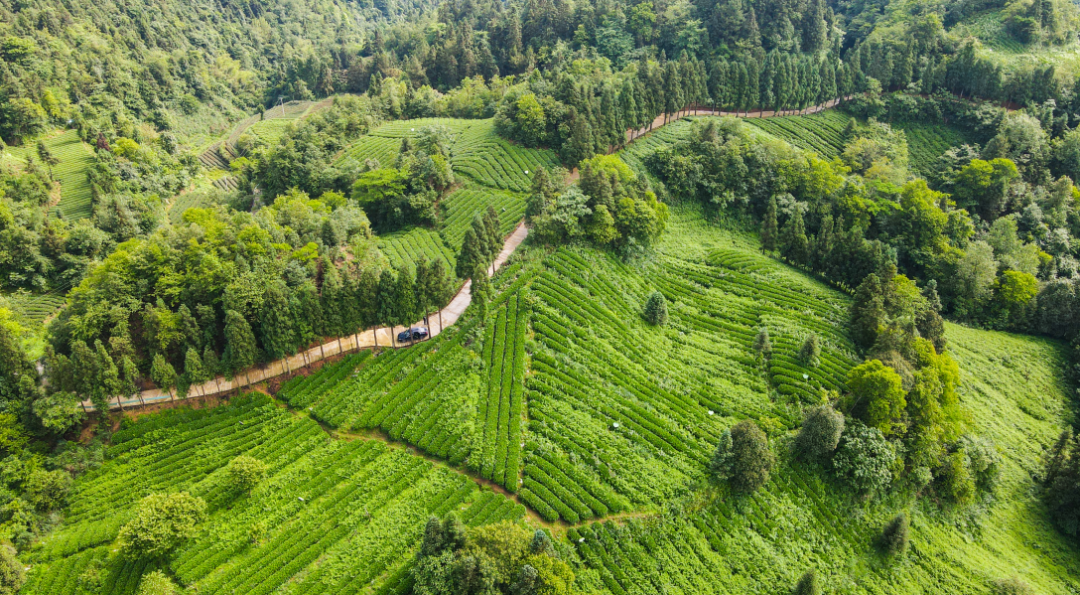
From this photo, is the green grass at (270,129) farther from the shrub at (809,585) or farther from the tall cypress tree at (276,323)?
the shrub at (809,585)

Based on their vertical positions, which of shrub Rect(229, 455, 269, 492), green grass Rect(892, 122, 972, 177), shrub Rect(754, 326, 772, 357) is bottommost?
shrub Rect(229, 455, 269, 492)

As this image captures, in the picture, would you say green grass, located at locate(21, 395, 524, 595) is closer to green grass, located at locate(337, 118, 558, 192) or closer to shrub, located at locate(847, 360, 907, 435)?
shrub, located at locate(847, 360, 907, 435)

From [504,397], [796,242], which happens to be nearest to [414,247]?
[504,397]

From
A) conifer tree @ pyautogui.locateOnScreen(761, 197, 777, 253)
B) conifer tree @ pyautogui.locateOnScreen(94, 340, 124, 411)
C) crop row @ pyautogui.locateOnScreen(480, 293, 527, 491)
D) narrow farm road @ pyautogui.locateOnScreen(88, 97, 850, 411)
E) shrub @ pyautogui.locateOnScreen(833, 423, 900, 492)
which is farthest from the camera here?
conifer tree @ pyautogui.locateOnScreen(761, 197, 777, 253)

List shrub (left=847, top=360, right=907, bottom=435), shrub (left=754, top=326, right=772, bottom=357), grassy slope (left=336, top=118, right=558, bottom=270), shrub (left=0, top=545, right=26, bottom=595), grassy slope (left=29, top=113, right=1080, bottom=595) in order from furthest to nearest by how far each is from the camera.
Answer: grassy slope (left=336, top=118, right=558, bottom=270)
shrub (left=754, top=326, right=772, bottom=357)
shrub (left=847, top=360, right=907, bottom=435)
grassy slope (left=29, top=113, right=1080, bottom=595)
shrub (left=0, top=545, right=26, bottom=595)

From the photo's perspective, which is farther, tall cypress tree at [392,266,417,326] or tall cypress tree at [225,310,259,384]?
tall cypress tree at [392,266,417,326]

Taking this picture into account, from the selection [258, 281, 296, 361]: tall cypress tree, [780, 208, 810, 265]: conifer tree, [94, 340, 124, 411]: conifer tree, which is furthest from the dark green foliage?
[94, 340, 124, 411]: conifer tree

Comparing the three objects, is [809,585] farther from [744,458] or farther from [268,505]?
[268,505]
